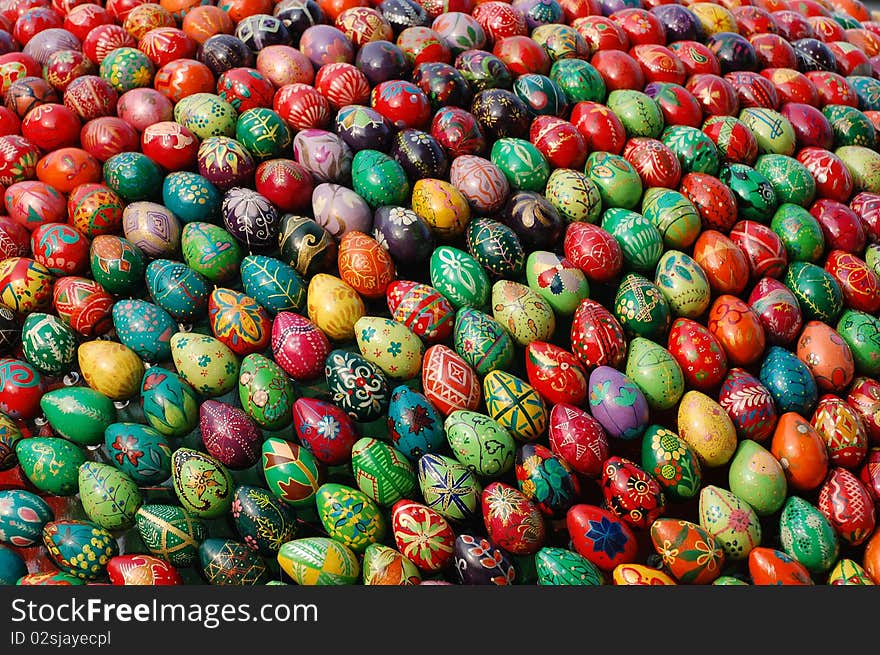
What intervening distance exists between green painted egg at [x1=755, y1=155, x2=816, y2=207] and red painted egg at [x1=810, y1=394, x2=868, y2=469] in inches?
15.3

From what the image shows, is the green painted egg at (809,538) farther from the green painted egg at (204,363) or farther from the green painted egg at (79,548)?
the green painted egg at (79,548)

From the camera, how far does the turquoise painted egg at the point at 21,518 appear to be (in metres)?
1.21

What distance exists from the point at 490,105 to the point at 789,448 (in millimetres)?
690

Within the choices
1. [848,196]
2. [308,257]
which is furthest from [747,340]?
[308,257]

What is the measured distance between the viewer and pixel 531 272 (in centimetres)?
142

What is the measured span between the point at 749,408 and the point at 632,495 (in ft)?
0.73

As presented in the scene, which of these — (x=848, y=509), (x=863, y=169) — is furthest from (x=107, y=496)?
(x=863, y=169)

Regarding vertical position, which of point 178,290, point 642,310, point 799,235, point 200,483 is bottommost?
point 200,483

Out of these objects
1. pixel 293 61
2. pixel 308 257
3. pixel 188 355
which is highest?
pixel 293 61

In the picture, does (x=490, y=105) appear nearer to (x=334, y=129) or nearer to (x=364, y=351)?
(x=334, y=129)

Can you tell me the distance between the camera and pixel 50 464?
1.24 m

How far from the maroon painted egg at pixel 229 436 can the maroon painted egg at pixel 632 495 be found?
1.53 feet

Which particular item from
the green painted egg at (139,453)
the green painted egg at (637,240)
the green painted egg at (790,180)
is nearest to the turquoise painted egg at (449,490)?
the green painted egg at (139,453)

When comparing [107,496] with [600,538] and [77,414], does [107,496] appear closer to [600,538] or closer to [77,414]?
[77,414]
